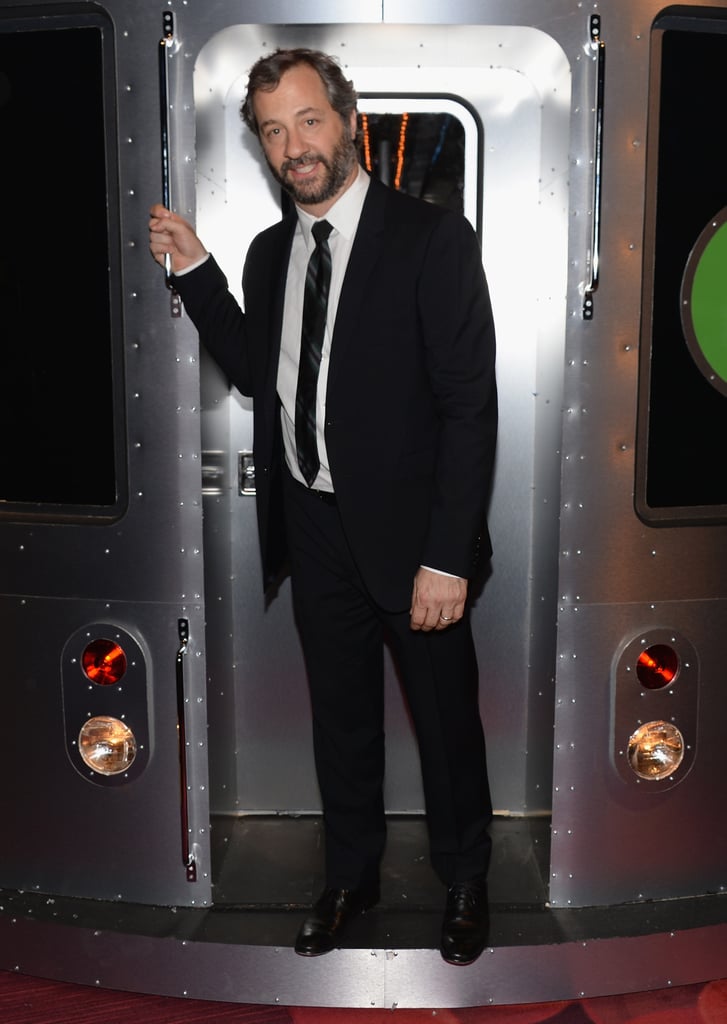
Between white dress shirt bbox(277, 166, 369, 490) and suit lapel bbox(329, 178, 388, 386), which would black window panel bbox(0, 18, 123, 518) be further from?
suit lapel bbox(329, 178, 388, 386)

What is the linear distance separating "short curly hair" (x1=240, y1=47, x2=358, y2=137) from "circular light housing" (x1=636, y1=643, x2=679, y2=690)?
1406 mm

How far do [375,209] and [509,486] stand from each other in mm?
974

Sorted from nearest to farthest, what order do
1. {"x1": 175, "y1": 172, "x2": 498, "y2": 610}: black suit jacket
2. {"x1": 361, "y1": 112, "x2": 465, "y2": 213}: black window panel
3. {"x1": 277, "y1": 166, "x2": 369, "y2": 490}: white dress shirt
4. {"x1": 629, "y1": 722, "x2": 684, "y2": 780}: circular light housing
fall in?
{"x1": 175, "y1": 172, "x2": 498, "y2": 610}: black suit jacket < {"x1": 277, "y1": 166, "x2": 369, "y2": 490}: white dress shirt < {"x1": 629, "y1": 722, "x2": 684, "y2": 780}: circular light housing < {"x1": 361, "y1": 112, "x2": 465, "y2": 213}: black window panel

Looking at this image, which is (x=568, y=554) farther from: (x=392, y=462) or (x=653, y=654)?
(x=392, y=462)

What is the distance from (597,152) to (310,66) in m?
0.64

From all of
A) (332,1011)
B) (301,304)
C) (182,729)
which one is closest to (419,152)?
(301,304)

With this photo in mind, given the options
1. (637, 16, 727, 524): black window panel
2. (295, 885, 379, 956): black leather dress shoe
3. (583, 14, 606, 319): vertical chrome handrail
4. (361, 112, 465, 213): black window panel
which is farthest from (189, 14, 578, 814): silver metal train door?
(295, 885, 379, 956): black leather dress shoe

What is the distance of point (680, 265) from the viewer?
7.62ft

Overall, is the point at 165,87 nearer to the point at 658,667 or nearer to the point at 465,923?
the point at 658,667

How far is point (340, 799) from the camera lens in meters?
2.48

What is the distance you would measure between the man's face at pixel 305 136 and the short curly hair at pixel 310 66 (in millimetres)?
11

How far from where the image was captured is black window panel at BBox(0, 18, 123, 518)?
229 centimetres

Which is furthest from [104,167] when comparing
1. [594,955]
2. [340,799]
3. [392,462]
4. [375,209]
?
[594,955]

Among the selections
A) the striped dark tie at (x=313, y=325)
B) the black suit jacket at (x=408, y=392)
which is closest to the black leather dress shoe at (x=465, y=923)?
the black suit jacket at (x=408, y=392)
